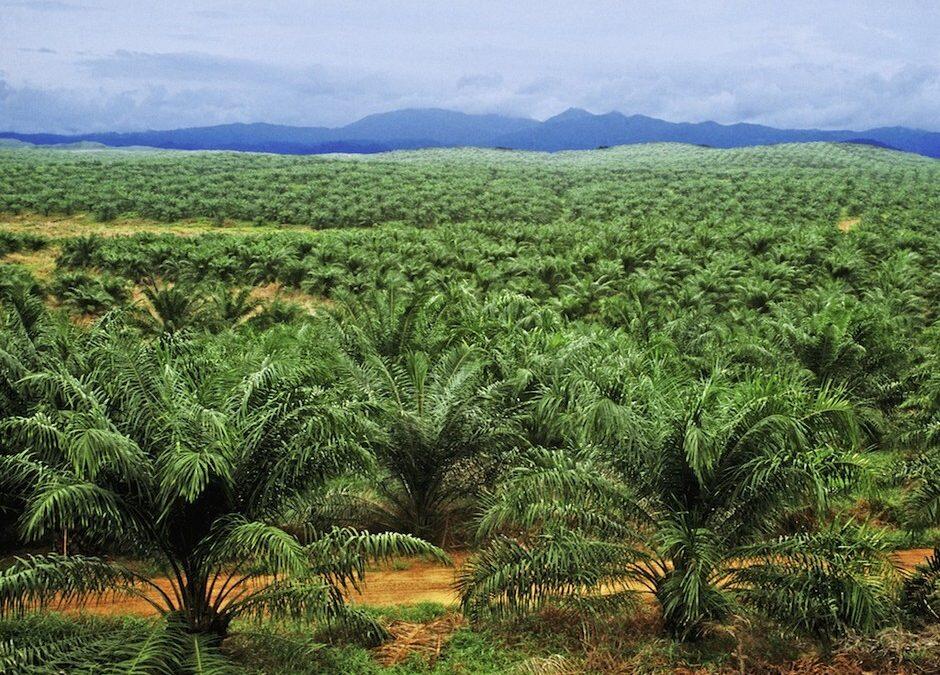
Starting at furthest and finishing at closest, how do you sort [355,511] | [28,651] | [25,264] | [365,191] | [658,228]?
[365,191], [658,228], [25,264], [355,511], [28,651]

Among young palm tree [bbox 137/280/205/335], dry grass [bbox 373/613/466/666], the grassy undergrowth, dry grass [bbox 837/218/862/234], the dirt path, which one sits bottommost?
the dirt path

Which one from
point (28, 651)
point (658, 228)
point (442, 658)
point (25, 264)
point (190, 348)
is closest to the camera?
point (28, 651)

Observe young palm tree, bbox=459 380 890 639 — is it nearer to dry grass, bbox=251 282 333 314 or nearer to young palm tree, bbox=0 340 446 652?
young palm tree, bbox=0 340 446 652

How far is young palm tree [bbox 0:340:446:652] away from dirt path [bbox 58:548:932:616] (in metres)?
1.75

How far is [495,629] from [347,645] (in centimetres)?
150

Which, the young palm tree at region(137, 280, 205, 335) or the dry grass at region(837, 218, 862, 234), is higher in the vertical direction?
the dry grass at region(837, 218, 862, 234)

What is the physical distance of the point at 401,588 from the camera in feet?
33.4

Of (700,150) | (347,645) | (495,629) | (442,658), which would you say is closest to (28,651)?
(347,645)

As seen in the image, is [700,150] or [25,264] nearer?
[25,264]

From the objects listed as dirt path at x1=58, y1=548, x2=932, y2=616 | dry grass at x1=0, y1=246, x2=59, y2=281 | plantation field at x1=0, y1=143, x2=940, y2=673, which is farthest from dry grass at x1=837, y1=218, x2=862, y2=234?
dry grass at x1=0, y1=246, x2=59, y2=281

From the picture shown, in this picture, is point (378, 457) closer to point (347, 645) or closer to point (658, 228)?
point (347, 645)

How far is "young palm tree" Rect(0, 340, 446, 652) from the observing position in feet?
21.1

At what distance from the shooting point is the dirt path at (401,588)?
9.48 meters

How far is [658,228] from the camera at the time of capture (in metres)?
38.4
